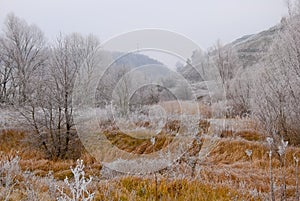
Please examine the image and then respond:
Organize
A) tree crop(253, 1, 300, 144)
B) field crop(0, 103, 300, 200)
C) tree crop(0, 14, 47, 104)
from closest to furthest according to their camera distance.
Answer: field crop(0, 103, 300, 200) < tree crop(253, 1, 300, 144) < tree crop(0, 14, 47, 104)

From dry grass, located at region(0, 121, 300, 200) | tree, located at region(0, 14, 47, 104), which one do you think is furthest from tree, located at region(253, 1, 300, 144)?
tree, located at region(0, 14, 47, 104)

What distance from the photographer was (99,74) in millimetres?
8680

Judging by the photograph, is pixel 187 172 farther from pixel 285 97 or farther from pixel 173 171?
pixel 285 97

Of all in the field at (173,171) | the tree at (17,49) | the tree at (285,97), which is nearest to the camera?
the field at (173,171)

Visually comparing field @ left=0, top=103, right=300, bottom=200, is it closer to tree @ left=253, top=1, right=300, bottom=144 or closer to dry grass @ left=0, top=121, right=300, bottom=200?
dry grass @ left=0, top=121, right=300, bottom=200

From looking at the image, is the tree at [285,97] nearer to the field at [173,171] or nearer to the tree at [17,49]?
the field at [173,171]

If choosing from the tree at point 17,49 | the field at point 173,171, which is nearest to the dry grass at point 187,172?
the field at point 173,171

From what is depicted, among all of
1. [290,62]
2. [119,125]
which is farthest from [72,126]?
[290,62]

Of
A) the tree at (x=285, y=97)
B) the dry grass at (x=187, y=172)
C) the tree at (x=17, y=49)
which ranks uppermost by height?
the tree at (x=17, y=49)

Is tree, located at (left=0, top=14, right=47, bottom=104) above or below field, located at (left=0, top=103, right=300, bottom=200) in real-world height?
above

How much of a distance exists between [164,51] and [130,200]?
3.34 metres

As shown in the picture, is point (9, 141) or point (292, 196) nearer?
point (292, 196)

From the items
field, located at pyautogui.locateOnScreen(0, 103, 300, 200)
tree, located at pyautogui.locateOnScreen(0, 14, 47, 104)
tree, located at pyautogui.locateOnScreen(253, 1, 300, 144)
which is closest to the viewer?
field, located at pyautogui.locateOnScreen(0, 103, 300, 200)

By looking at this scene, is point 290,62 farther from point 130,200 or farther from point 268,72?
point 130,200
